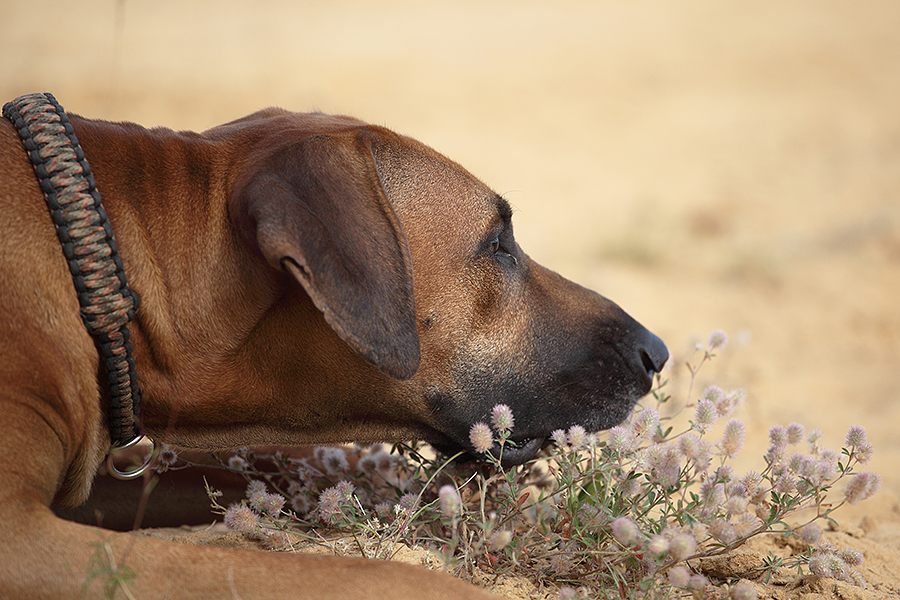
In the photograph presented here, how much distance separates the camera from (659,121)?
13383 millimetres

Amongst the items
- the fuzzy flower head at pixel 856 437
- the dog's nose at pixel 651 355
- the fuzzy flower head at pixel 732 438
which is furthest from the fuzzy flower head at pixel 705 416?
the dog's nose at pixel 651 355

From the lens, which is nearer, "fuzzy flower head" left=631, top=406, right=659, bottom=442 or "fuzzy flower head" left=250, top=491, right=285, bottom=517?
"fuzzy flower head" left=631, top=406, right=659, bottom=442

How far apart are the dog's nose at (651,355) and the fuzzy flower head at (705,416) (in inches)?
19.2

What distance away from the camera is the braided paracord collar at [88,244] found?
214 centimetres

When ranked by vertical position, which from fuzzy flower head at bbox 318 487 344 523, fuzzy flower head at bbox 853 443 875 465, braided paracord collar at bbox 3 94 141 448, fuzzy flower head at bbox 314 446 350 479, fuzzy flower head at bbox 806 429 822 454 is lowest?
fuzzy flower head at bbox 314 446 350 479

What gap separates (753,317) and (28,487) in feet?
20.7

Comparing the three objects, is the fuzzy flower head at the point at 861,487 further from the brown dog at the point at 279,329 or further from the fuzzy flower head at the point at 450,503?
the fuzzy flower head at the point at 450,503

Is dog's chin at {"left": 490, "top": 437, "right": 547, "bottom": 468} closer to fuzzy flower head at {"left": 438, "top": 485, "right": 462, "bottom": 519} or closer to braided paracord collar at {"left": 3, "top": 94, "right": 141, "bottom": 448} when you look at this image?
fuzzy flower head at {"left": 438, "top": 485, "right": 462, "bottom": 519}

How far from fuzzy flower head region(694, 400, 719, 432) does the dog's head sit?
0.44 m

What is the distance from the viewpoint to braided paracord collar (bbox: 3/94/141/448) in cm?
214

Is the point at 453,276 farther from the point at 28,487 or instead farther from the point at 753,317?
the point at 753,317

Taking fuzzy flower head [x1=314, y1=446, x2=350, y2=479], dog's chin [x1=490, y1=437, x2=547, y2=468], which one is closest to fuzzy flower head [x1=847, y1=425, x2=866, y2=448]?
dog's chin [x1=490, y1=437, x2=547, y2=468]

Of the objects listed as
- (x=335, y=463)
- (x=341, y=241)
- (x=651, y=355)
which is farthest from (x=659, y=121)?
(x=341, y=241)

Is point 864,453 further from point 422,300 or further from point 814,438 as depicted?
point 422,300
